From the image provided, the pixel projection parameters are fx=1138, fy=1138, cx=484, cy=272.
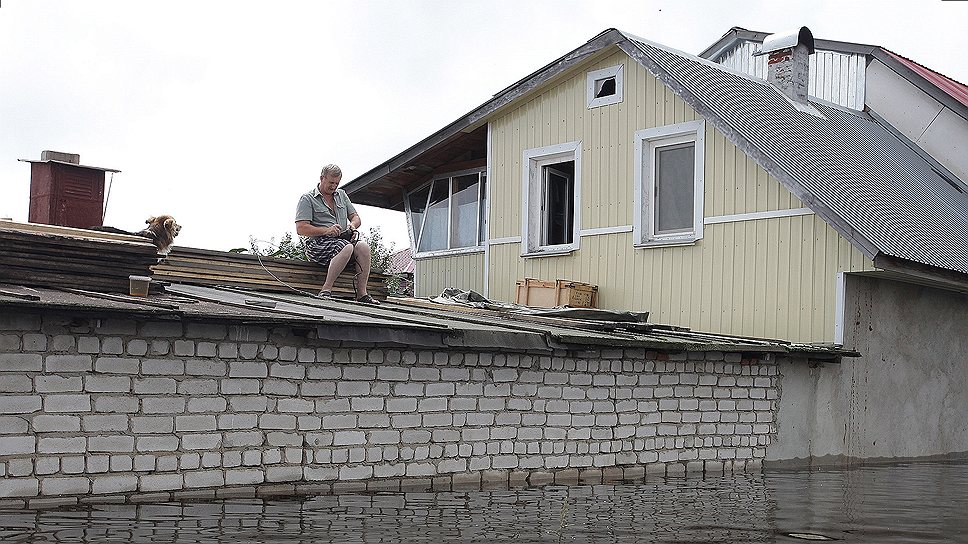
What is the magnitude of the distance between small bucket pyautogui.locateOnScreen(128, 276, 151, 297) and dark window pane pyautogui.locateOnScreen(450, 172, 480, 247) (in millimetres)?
9183

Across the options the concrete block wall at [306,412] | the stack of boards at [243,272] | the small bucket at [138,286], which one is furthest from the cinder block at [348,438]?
the stack of boards at [243,272]

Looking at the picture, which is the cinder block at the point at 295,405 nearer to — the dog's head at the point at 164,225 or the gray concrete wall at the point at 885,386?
the dog's head at the point at 164,225

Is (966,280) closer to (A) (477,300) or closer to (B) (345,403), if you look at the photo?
(A) (477,300)

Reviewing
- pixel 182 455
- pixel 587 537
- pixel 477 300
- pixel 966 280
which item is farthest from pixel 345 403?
pixel 966 280

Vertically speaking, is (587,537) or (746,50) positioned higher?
(746,50)

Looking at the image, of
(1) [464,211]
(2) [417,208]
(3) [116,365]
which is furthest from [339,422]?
(2) [417,208]

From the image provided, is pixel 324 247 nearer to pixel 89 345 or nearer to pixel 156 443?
pixel 156 443

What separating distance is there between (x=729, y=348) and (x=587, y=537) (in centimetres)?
508

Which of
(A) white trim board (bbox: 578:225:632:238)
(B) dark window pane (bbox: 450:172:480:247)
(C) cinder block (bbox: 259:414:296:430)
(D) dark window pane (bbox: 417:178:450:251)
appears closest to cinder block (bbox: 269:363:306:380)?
(C) cinder block (bbox: 259:414:296:430)

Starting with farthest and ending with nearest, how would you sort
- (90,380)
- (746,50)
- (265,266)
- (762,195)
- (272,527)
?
1. (746,50)
2. (762,195)
3. (265,266)
4. (90,380)
5. (272,527)

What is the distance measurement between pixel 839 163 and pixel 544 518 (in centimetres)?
887

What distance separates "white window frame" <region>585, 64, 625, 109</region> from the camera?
15.7 m

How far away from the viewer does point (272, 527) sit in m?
6.84

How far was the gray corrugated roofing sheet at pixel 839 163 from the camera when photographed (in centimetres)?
1314
